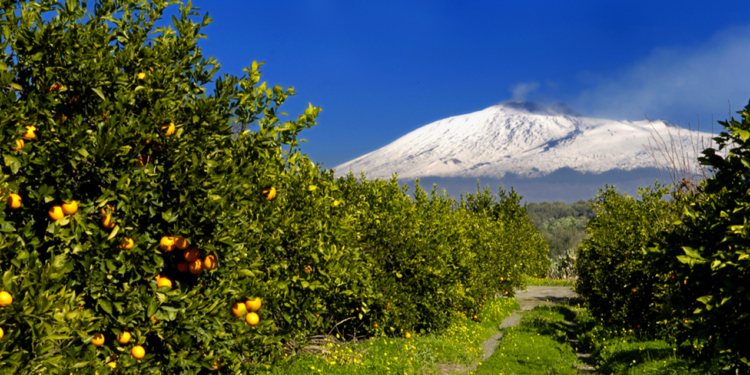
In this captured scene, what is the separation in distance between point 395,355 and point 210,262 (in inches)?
238

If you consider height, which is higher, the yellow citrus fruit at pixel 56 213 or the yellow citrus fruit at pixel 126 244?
the yellow citrus fruit at pixel 56 213

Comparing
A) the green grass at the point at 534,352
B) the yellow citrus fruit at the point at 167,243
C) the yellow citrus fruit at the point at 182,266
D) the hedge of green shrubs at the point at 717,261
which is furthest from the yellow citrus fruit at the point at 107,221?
the green grass at the point at 534,352

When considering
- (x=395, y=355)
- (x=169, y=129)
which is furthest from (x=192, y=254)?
(x=395, y=355)

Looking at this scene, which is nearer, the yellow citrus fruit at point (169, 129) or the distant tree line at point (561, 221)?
the yellow citrus fruit at point (169, 129)

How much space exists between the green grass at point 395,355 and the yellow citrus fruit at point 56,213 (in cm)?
254

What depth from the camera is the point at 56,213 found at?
8.92 feet

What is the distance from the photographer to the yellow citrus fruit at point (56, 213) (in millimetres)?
2701

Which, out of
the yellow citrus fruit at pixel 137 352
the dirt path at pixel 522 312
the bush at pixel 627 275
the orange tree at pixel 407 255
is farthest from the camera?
the bush at pixel 627 275

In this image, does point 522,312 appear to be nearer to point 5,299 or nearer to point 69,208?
point 69,208

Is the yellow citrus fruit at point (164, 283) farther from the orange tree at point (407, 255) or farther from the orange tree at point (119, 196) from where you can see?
the orange tree at point (407, 255)

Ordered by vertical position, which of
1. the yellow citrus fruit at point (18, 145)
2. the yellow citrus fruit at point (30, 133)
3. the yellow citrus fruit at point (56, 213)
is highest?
the yellow citrus fruit at point (30, 133)

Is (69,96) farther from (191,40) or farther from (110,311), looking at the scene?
(110,311)

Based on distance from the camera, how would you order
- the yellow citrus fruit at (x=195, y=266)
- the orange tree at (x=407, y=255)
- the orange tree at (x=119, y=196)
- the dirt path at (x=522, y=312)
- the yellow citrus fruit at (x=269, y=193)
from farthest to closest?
the orange tree at (x=407, y=255) < the dirt path at (x=522, y=312) < the yellow citrus fruit at (x=269, y=193) < the yellow citrus fruit at (x=195, y=266) < the orange tree at (x=119, y=196)

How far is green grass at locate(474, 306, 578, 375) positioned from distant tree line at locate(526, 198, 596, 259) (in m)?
36.8
